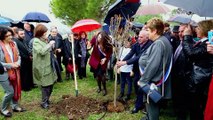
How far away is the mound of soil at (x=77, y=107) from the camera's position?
5.64 m

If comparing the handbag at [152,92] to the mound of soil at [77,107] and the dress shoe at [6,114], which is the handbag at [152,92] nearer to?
the mound of soil at [77,107]

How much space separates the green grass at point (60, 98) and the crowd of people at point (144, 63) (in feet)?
0.64

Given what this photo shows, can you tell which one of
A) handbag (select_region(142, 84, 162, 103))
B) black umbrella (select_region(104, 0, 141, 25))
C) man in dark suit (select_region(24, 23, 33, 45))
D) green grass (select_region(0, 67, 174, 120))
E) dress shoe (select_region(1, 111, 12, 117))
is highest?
black umbrella (select_region(104, 0, 141, 25))

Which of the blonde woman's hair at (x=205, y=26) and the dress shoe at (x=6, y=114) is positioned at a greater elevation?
the blonde woman's hair at (x=205, y=26)

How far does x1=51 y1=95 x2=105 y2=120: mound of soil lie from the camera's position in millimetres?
5637

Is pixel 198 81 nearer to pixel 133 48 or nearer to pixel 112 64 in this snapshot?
pixel 133 48

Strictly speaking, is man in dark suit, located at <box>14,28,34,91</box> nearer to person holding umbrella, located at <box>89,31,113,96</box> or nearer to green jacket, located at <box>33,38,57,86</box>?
green jacket, located at <box>33,38,57,86</box>

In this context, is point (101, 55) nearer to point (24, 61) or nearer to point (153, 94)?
→ point (24, 61)

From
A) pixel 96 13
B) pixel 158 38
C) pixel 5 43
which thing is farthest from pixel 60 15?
pixel 158 38

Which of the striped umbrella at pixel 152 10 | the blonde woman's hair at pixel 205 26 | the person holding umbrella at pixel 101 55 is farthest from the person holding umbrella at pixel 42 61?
the striped umbrella at pixel 152 10

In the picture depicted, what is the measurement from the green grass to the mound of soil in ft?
0.55

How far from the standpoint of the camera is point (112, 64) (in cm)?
809

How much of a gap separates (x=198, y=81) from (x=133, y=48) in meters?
2.26

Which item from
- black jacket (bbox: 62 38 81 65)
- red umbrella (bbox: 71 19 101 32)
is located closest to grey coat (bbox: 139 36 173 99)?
red umbrella (bbox: 71 19 101 32)
